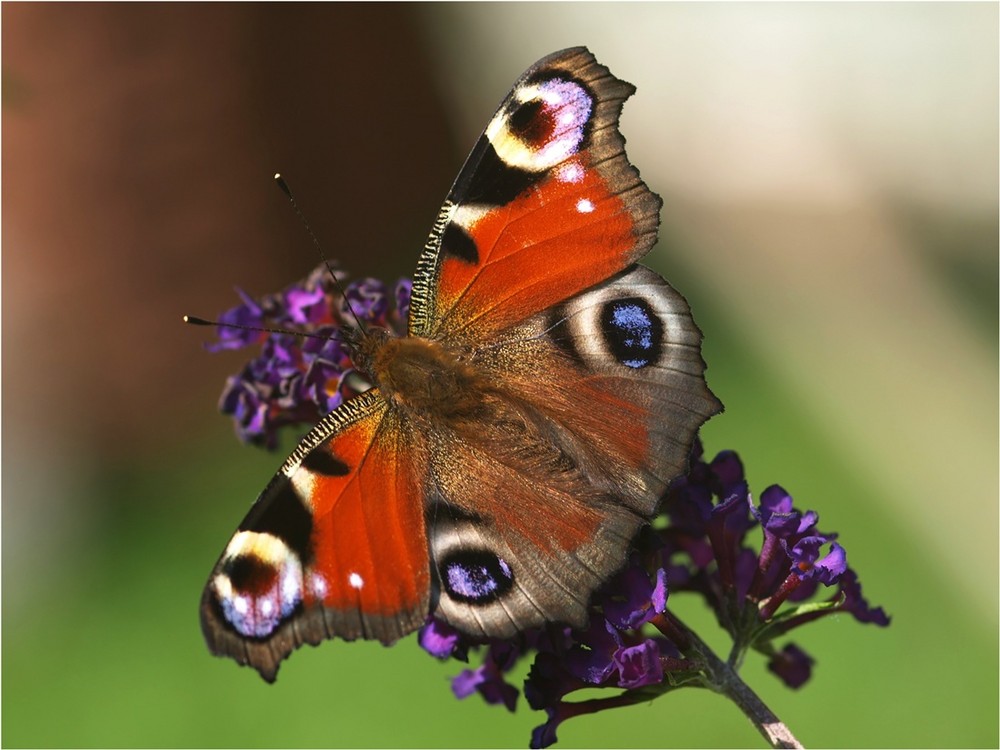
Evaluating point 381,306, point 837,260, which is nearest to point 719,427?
point 837,260

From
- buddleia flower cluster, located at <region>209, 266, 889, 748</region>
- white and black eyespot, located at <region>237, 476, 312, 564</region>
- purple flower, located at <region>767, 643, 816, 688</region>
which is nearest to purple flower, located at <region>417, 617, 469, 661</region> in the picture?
buddleia flower cluster, located at <region>209, 266, 889, 748</region>

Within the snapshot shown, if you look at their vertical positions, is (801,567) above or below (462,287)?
below

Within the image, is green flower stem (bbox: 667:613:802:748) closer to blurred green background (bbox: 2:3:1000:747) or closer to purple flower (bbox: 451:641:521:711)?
purple flower (bbox: 451:641:521:711)

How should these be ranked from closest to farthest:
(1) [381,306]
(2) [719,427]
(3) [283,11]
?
(1) [381,306] → (2) [719,427] → (3) [283,11]

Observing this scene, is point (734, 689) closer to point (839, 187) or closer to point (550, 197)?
point (550, 197)

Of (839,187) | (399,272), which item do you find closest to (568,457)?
(839,187)

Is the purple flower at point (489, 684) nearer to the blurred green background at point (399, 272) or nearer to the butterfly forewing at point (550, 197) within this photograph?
the butterfly forewing at point (550, 197)

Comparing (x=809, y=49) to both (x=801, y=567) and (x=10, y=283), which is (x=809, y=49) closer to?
(x=10, y=283)
